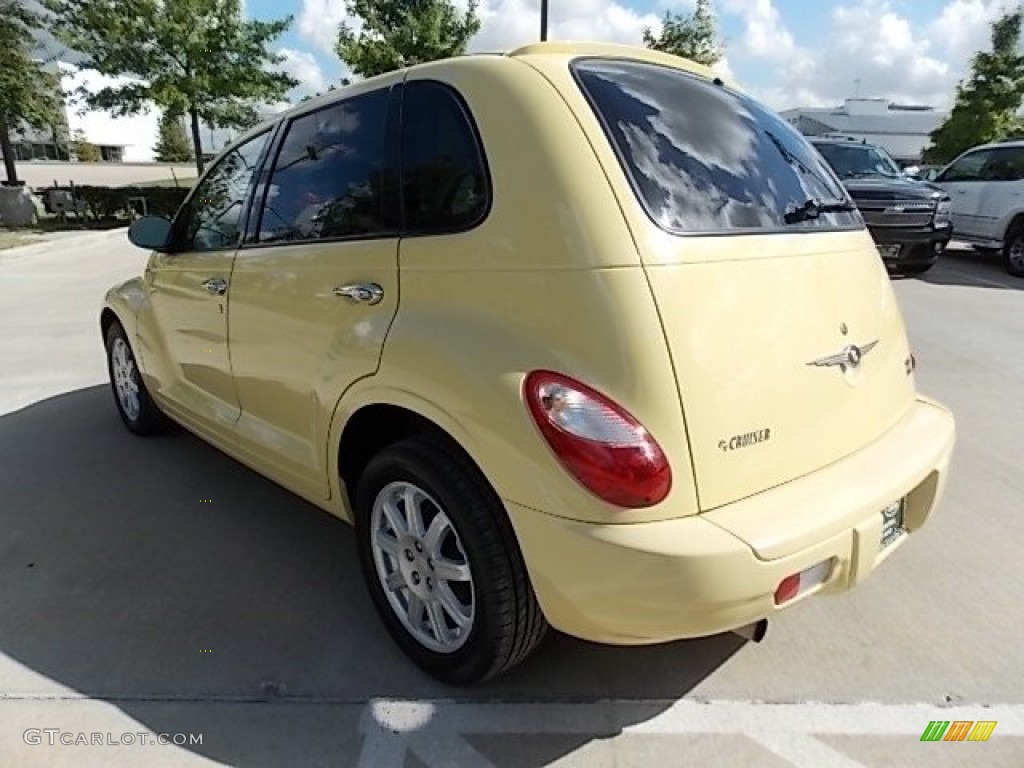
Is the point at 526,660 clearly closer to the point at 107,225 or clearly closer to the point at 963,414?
the point at 963,414

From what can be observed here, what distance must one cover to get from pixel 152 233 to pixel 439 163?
6.92ft

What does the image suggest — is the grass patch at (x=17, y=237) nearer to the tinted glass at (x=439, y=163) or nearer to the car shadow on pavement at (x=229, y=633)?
the car shadow on pavement at (x=229, y=633)

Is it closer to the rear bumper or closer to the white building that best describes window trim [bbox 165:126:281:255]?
the rear bumper

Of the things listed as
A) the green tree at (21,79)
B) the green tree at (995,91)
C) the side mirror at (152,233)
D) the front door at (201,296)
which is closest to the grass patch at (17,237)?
the green tree at (21,79)

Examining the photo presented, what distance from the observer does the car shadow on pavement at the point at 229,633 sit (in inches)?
83.3

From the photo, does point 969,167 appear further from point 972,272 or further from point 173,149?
point 173,149

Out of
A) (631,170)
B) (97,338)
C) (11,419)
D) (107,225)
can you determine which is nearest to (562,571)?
(631,170)

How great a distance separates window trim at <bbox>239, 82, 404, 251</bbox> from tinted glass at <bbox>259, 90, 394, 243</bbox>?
0.04ft

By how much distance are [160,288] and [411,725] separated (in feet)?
8.57

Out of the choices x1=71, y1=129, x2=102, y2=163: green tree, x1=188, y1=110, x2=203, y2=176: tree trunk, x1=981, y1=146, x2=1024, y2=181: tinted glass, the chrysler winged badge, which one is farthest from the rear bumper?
x1=71, y1=129, x2=102, y2=163: green tree

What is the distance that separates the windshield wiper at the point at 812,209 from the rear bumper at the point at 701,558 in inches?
30.9

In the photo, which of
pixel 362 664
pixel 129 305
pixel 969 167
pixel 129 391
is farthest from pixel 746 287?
pixel 969 167

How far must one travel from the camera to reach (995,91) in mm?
26922

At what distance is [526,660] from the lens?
2336 millimetres
